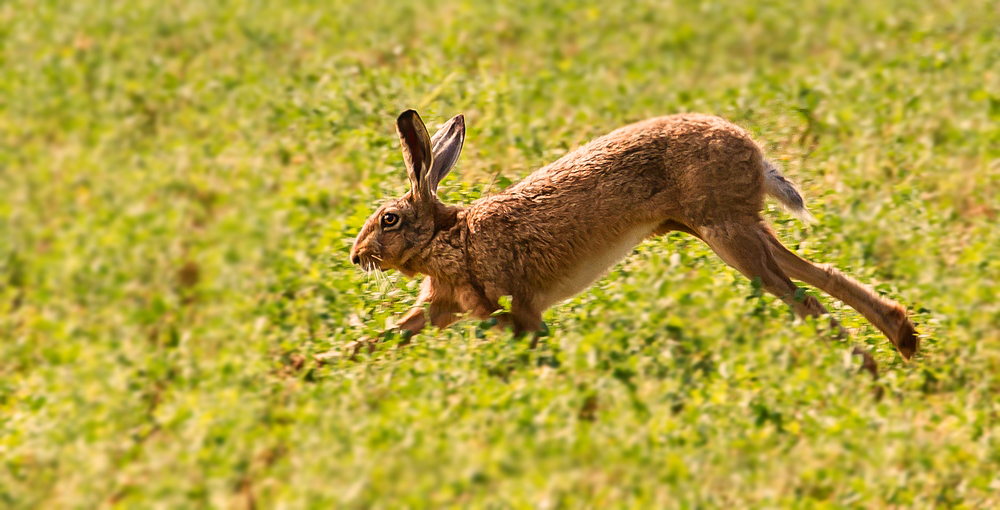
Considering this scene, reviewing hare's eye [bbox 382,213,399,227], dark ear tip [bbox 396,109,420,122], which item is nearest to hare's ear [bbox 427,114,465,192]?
hare's eye [bbox 382,213,399,227]

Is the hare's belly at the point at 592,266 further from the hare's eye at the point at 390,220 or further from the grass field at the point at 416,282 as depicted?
the hare's eye at the point at 390,220

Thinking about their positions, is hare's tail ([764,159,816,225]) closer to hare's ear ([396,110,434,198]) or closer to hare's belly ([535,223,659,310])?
hare's belly ([535,223,659,310])

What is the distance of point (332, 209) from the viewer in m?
9.04

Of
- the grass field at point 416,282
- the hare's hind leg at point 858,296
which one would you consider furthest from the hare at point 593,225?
the grass field at point 416,282

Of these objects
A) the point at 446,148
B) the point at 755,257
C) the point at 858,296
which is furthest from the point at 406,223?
the point at 858,296

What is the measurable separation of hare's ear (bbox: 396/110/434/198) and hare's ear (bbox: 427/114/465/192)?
0.71 feet

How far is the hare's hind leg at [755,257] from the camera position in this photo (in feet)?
22.3

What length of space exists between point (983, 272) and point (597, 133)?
346cm

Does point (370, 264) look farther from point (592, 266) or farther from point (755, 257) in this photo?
point (755, 257)

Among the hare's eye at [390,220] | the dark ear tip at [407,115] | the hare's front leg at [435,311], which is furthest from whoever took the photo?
the hare's eye at [390,220]

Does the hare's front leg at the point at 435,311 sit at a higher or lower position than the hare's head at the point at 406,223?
lower

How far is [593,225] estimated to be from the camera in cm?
693

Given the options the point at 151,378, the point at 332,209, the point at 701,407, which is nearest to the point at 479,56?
the point at 332,209

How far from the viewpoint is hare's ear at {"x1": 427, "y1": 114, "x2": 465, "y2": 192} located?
750 cm
